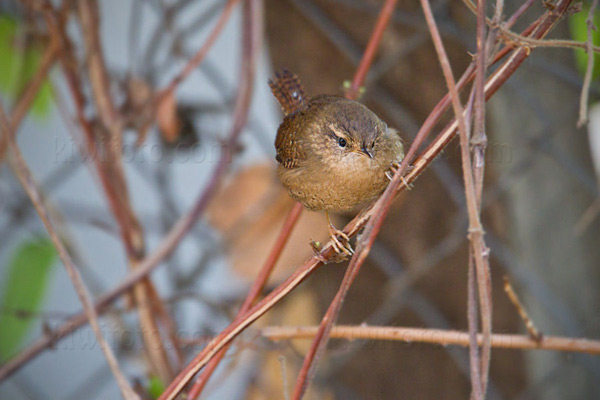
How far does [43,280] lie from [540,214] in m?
1.62

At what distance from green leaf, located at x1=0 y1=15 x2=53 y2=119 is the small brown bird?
3.57ft

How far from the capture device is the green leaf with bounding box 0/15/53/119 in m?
2.03

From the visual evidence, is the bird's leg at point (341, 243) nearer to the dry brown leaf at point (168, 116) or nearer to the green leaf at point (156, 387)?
the green leaf at point (156, 387)

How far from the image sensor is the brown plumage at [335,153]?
1.07 m

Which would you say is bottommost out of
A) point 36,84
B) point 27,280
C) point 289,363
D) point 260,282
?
point 289,363

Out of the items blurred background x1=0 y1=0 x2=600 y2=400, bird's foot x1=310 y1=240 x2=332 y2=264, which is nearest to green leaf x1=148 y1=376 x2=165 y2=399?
blurred background x1=0 y1=0 x2=600 y2=400

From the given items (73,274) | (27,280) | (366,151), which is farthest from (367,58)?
(27,280)

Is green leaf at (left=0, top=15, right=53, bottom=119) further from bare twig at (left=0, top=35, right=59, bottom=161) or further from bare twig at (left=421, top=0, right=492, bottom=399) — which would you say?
bare twig at (left=421, top=0, right=492, bottom=399)

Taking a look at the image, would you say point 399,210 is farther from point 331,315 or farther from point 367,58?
A: point 331,315

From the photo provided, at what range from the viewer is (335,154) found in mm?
1201

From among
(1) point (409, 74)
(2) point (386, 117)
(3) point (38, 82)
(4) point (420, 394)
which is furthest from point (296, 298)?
(3) point (38, 82)

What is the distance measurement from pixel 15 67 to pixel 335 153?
51.3 inches

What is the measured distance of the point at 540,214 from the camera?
2.22 m

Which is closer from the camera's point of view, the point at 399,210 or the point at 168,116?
the point at 168,116
